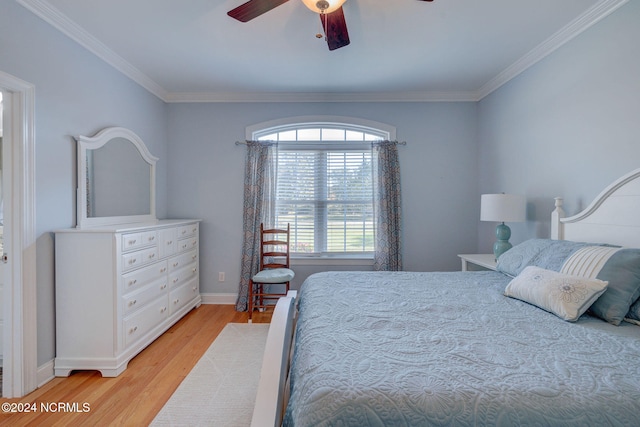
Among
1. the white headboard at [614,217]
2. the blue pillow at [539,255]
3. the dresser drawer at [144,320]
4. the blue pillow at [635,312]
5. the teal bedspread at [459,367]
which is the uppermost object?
the white headboard at [614,217]

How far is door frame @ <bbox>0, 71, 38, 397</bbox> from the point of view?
1889mm

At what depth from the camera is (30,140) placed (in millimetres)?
1958

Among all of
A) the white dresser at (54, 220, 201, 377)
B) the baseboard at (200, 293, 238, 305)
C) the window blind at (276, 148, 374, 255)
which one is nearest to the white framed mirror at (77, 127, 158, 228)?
the white dresser at (54, 220, 201, 377)

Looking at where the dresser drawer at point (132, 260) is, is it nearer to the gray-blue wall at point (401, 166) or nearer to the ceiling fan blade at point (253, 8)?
the gray-blue wall at point (401, 166)

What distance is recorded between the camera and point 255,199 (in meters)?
3.54

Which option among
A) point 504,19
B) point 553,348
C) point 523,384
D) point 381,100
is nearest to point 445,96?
point 381,100

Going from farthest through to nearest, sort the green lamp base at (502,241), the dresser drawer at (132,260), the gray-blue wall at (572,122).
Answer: the green lamp base at (502,241) < the dresser drawer at (132,260) < the gray-blue wall at (572,122)

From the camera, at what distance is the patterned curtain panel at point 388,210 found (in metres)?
3.51

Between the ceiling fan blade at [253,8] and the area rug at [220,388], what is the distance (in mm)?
2428

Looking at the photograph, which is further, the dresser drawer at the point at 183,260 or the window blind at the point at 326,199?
the window blind at the point at 326,199

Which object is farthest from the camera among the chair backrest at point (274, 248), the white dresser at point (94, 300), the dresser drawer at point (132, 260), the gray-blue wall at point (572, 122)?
the chair backrest at point (274, 248)

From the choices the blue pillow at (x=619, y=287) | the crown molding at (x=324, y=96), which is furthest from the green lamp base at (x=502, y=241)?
the crown molding at (x=324, y=96)

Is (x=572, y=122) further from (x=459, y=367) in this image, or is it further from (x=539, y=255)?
(x=459, y=367)

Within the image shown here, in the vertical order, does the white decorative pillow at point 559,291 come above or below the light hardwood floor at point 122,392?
above
